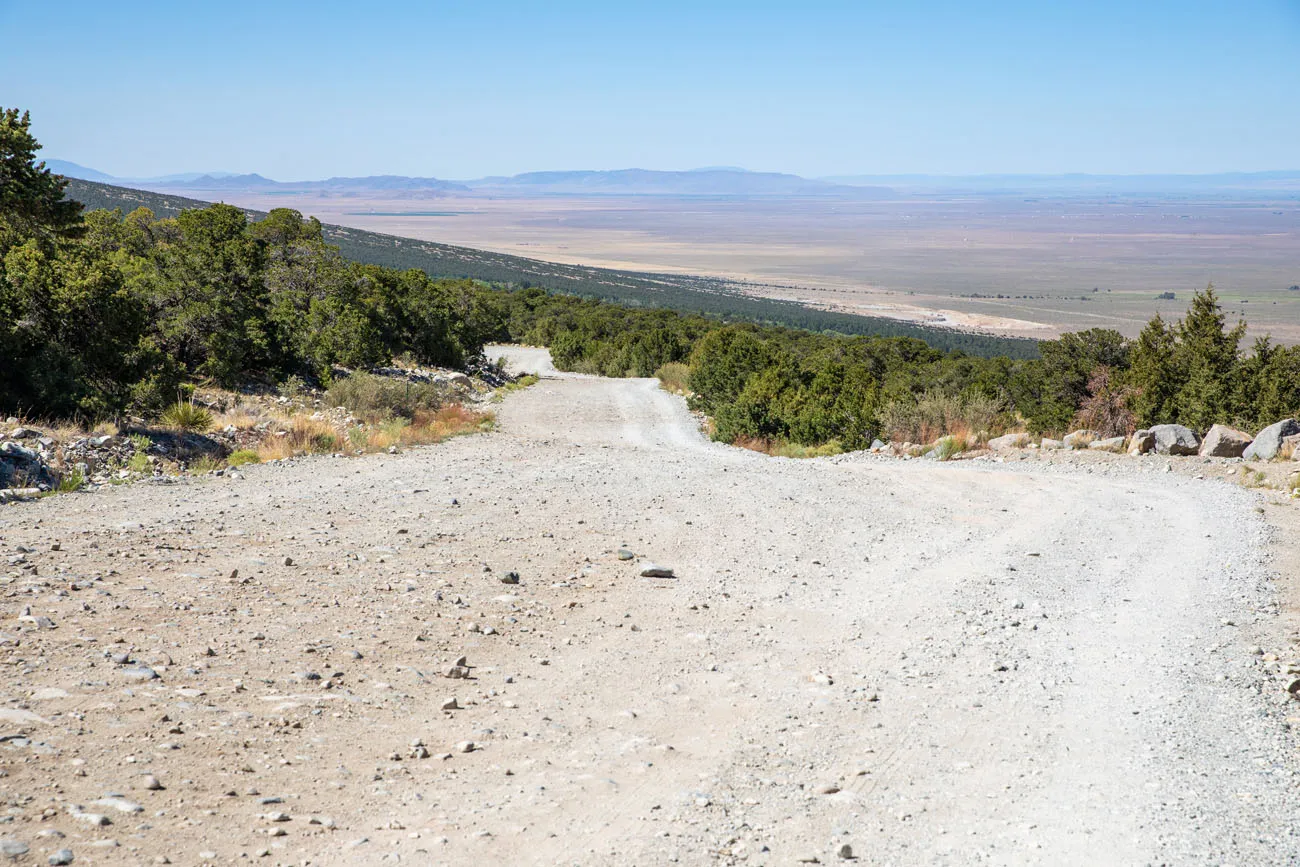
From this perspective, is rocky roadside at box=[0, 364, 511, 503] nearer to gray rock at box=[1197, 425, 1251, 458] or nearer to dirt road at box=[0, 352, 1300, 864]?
dirt road at box=[0, 352, 1300, 864]

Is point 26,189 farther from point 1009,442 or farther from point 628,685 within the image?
point 1009,442

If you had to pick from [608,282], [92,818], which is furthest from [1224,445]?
[608,282]

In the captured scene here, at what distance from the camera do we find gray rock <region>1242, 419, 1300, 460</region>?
47.4ft

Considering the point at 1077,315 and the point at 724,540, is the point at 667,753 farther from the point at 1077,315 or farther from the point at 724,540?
the point at 1077,315

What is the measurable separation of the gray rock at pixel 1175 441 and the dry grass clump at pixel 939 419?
3.11 m

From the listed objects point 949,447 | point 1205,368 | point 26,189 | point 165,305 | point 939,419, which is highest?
point 26,189

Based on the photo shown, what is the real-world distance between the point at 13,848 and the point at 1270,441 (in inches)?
656

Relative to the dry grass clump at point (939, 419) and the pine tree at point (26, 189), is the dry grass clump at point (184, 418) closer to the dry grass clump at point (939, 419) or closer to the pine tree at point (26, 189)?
the pine tree at point (26, 189)

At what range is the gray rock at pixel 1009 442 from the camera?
1684 cm

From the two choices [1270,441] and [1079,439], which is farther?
[1079,439]

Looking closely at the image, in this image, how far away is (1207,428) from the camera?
56.6 ft

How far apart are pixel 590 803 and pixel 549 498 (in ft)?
22.5

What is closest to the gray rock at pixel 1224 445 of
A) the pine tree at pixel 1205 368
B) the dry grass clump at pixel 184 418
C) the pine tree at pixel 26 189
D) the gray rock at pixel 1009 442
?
the pine tree at pixel 1205 368

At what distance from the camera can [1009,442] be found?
17.0 metres
